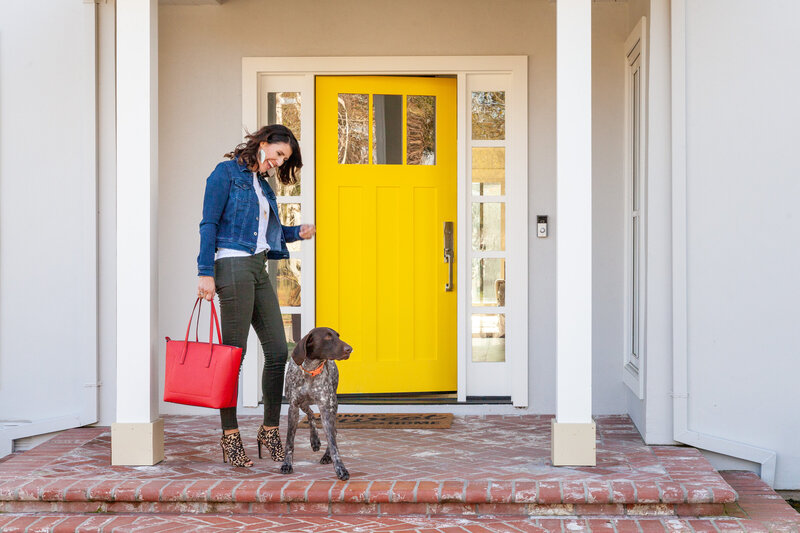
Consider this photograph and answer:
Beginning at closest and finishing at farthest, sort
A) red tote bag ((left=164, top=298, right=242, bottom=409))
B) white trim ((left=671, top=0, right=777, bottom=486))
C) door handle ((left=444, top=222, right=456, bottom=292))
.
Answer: red tote bag ((left=164, top=298, right=242, bottom=409)), white trim ((left=671, top=0, right=777, bottom=486)), door handle ((left=444, top=222, right=456, bottom=292))

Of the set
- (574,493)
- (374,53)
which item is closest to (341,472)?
(574,493)

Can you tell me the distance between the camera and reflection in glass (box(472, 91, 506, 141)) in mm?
6043

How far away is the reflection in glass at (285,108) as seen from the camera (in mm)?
6125

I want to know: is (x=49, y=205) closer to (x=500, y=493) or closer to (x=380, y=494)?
(x=380, y=494)

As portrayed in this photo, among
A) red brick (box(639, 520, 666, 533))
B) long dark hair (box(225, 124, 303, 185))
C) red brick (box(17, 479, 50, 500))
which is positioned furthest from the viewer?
long dark hair (box(225, 124, 303, 185))

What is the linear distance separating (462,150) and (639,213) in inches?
54.0

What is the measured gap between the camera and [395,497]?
13.0 feet

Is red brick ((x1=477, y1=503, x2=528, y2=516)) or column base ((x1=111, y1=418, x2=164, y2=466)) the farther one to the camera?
column base ((x1=111, y1=418, x2=164, y2=466))

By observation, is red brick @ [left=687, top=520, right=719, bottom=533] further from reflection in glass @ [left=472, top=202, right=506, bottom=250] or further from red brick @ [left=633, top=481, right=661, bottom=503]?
reflection in glass @ [left=472, top=202, right=506, bottom=250]

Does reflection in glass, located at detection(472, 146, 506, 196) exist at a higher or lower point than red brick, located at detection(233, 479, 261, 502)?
higher

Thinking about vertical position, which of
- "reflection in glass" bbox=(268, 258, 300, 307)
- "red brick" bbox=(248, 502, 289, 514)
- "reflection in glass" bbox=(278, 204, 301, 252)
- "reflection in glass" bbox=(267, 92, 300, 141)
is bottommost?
"red brick" bbox=(248, 502, 289, 514)

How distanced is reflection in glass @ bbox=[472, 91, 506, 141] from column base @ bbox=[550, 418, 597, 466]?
2407mm

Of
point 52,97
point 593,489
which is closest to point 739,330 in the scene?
point 593,489

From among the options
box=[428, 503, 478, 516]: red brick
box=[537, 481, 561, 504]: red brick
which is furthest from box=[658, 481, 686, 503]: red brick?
box=[428, 503, 478, 516]: red brick
